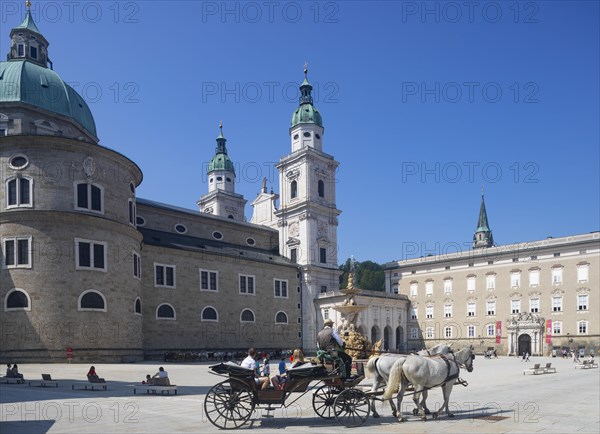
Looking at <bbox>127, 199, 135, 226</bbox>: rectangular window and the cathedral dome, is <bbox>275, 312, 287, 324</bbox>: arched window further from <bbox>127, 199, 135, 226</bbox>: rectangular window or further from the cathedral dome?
the cathedral dome

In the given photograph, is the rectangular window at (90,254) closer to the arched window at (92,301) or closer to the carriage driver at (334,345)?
the arched window at (92,301)

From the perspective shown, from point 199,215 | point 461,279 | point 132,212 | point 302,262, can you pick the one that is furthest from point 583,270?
point 132,212

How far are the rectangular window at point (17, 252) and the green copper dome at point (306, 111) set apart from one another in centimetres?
4044

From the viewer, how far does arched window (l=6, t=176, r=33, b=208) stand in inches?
1318

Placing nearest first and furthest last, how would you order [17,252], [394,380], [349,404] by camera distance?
1. [349,404]
2. [394,380]
3. [17,252]

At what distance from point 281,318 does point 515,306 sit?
28.3m

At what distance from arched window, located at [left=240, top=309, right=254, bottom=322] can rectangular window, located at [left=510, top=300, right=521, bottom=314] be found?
31.6m

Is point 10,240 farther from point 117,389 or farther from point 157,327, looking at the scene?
point 117,389

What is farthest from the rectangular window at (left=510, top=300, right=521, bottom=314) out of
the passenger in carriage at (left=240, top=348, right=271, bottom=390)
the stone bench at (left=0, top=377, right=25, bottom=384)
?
→ the passenger in carriage at (left=240, top=348, right=271, bottom=390)

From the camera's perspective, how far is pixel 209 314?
48.2m

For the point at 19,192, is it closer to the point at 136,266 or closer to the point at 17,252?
the point at 17,252

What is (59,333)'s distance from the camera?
32438 millimetres

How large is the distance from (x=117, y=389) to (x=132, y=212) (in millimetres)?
23407

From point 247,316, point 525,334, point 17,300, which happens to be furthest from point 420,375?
point 525,334
